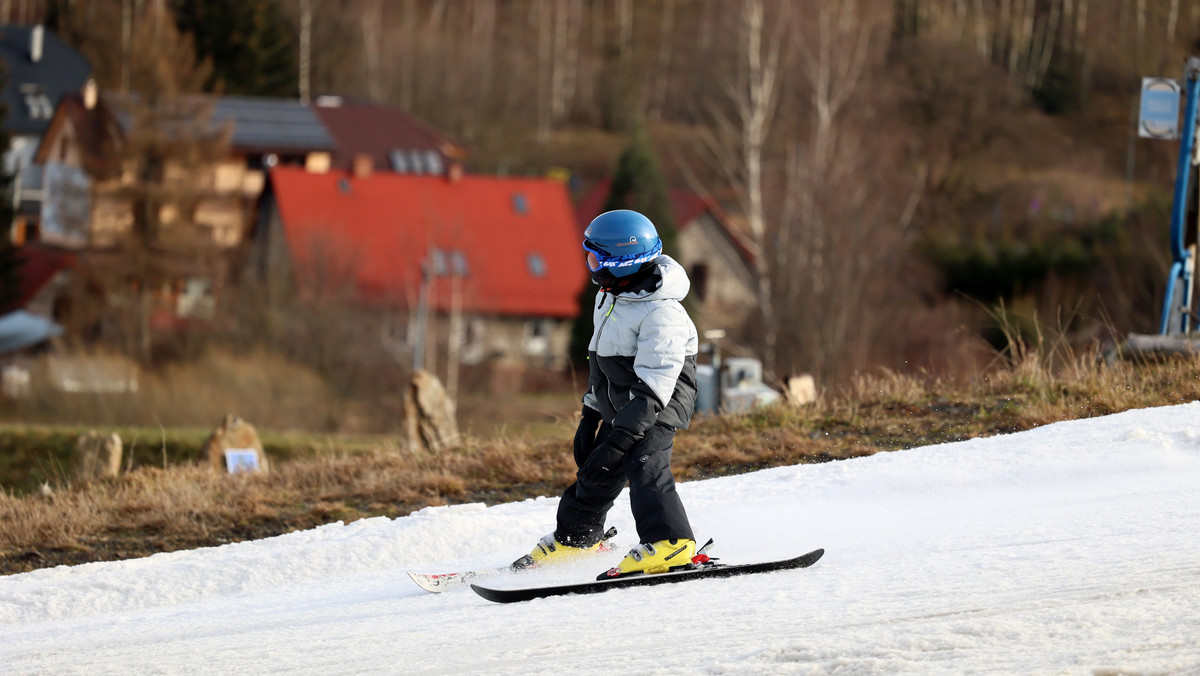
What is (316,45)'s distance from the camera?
7269 centimetres

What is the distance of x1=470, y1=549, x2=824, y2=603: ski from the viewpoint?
17.8 feet

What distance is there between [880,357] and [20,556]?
25.4 meters

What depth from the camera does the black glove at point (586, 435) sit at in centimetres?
593

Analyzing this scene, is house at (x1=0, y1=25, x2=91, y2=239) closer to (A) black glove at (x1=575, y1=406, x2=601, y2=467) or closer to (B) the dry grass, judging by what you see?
(B) the dry grass

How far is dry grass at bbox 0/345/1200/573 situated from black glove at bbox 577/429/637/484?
2471 mm

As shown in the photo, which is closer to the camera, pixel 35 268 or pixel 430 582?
pixel 430 582

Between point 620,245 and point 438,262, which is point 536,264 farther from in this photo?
point 620,245

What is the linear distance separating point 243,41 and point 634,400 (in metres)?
64.7

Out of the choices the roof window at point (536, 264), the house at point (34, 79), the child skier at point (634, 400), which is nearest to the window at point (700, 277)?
the roof window at point (536, 264)

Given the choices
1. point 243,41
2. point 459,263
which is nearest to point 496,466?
point 459,263

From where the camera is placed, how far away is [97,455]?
13.8m

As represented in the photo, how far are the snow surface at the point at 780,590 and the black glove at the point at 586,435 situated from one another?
0.47 meters

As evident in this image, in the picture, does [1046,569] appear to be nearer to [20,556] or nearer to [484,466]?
[484,466]

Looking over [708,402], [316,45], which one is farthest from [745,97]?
[316,45]
